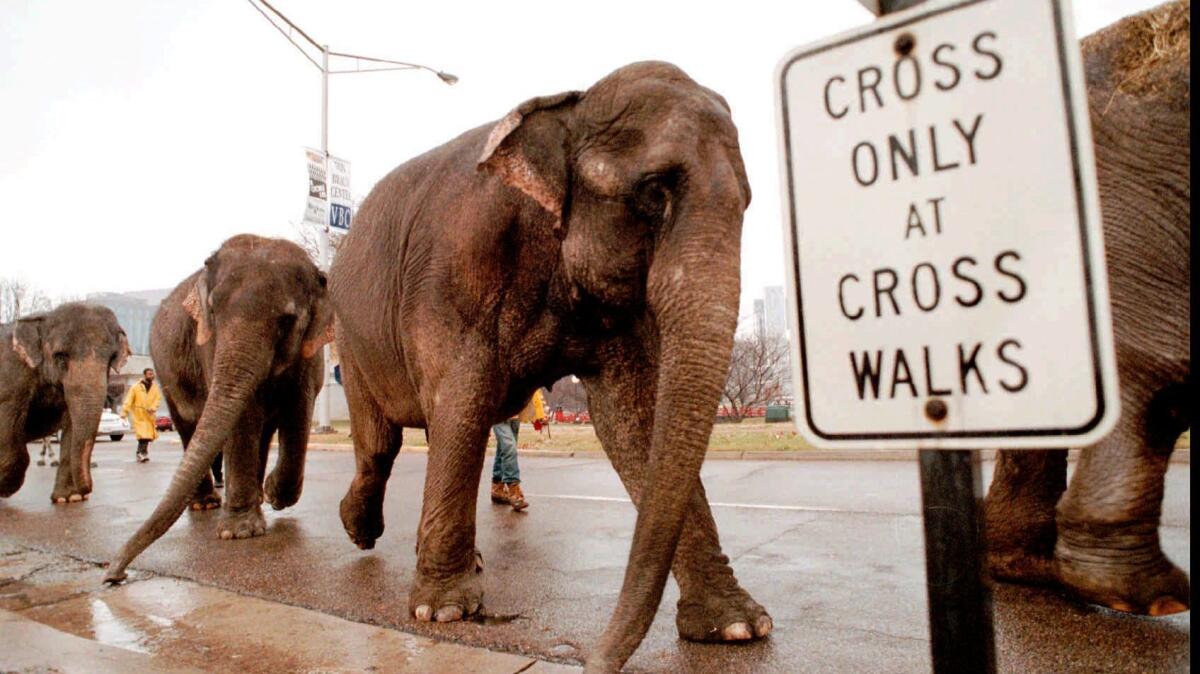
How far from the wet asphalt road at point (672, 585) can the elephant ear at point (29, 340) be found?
187 cm

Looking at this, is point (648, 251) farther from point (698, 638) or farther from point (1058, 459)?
point (1058, 459)

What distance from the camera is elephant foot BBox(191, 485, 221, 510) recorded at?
907cm

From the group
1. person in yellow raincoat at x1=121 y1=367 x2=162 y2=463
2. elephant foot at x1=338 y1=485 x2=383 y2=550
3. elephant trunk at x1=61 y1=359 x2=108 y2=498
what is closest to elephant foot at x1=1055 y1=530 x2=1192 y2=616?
elephant foot at x1=338 y1=485 x2=383 y2=550

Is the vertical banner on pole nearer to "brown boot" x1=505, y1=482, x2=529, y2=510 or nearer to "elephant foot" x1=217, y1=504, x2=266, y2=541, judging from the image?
"brown boot" x1=505, y1=482, x2=529, y2=510

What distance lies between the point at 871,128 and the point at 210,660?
11.1 feet

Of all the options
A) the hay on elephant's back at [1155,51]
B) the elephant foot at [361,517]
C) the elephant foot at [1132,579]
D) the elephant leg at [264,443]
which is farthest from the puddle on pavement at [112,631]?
the hay on elephant's back at [1155,51]

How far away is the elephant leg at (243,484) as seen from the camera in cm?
700

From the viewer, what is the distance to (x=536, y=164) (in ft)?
12.2

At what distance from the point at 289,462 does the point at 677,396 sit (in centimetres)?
594

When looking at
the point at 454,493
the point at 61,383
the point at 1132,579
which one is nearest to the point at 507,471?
the point at 454,493

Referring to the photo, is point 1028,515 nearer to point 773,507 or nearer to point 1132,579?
point 1132,579

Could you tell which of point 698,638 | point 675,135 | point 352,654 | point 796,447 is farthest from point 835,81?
point 796,447

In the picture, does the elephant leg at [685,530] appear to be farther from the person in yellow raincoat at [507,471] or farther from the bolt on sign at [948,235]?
the person in yellow raincoat at [507,471]

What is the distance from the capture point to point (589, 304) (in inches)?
153
